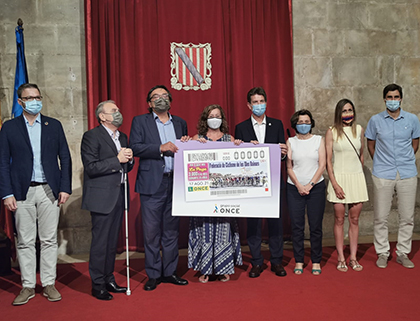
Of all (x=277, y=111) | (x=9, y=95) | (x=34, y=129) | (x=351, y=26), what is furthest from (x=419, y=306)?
(x=9, y=95)

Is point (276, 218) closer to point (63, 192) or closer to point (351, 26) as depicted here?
point (63, 192)

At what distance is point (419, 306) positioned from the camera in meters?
3.31

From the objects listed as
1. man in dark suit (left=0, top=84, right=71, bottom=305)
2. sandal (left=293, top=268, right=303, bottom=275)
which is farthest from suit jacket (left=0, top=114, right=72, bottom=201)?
sandal (left=293, top=268, right=303, bottom=275)

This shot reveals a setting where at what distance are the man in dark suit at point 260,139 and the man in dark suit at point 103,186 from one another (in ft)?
3.82

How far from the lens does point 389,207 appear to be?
4.39 m

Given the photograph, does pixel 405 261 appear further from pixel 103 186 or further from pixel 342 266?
pixel 103 186

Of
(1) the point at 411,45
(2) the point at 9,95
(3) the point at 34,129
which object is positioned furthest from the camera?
(1) the point at 411,45

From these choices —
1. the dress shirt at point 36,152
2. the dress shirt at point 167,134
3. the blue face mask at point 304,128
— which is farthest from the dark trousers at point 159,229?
the blue face mask at point 304,128

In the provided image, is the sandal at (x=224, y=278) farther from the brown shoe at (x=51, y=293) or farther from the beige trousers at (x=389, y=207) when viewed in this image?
the beige trousers at (x=389, y=207)

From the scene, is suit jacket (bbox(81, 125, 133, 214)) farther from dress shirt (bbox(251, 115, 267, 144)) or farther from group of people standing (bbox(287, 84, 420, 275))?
group of people standing (bbox(287, 84, 420, 275))

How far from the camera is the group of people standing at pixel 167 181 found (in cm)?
356

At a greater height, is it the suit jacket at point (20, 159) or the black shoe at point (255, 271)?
the suit jacket at point (20, 159)

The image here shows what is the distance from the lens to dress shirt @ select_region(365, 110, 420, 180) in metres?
4.31

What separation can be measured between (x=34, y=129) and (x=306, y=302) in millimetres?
2604
